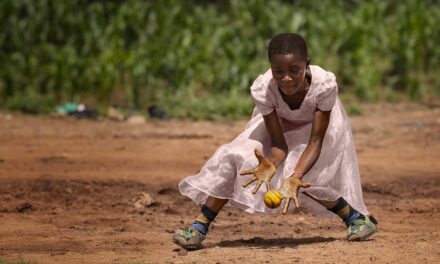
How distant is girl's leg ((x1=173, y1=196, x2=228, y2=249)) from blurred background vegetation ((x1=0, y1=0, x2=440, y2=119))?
22.0 ft

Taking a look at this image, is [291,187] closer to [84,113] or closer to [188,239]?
[188,239]

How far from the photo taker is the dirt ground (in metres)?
5.38

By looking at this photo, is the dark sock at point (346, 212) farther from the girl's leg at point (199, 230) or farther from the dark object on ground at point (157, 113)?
the dark object on ground at point (157, 113)

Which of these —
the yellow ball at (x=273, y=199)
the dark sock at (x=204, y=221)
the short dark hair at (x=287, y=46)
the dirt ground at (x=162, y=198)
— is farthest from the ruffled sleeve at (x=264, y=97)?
the dirt ground at (x=162, y=198)

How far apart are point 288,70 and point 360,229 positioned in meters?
1.10

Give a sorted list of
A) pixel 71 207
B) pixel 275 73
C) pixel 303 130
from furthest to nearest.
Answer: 1. pixel 71 207
2. pixel 303 130
3. pixel 275 73

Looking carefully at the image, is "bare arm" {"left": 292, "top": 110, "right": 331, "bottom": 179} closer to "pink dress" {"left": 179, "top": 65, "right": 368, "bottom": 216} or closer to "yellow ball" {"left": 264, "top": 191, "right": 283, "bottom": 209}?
"pink dress" {"left": 179, "top": 65, "right": 368, "bottom": 216}

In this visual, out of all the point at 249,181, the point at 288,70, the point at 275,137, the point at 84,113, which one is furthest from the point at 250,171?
the point at 84,113

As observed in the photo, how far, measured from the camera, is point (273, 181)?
538 centimetres

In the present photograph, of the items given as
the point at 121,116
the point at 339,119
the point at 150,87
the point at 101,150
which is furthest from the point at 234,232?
the point at 150,87

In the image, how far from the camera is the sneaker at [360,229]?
550cm

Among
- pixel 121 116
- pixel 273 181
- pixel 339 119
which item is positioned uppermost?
pixel 339 119

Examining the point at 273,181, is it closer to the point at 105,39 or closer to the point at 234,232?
the point at 234,232

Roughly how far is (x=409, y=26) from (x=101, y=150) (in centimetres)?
681
